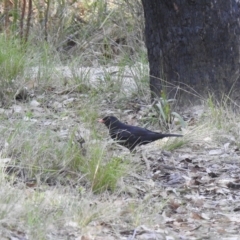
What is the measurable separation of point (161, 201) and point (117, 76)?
358 cm

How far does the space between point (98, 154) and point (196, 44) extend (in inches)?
91.1

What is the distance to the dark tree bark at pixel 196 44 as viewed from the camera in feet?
22.8

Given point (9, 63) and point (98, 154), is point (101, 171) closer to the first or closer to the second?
point (98, 154)

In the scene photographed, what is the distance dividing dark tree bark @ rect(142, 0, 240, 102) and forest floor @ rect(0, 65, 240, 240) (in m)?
0.26

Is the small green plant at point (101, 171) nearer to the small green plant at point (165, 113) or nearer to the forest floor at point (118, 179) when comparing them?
the forest floor at point (118, 179)

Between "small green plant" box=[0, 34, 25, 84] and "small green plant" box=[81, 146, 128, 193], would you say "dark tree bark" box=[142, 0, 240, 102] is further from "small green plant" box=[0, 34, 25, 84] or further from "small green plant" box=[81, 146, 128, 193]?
"small green plant" box=[81, 146, 128, 193]

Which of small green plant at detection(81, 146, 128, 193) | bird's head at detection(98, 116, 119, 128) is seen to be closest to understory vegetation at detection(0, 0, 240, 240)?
small green plant at detection(81, 146, 128, 193)

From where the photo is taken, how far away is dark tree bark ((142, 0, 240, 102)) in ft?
22.8

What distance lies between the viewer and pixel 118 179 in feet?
16.5

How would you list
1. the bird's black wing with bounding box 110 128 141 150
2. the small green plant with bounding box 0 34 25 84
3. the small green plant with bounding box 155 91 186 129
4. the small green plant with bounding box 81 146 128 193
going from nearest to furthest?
the small green plant with bounding box 81 146 128 193 < the bird's black wing with bounding box 110 128 141 150 < the small green plant with bounding box 155 91 186 129 < the small green plant with bounding box 0 34 25 84

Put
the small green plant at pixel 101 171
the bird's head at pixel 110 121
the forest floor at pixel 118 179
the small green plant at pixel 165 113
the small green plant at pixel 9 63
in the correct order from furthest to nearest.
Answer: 1. the small green plant at pixel 9 63
2. the small green plant at pixel 165 113
3. the bird's head at pixel 110 121
4. the small green plant at pixel 101 171
5. the forest floor at pixel 118 179

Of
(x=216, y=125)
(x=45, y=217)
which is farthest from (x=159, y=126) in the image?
(x=45, y=217)

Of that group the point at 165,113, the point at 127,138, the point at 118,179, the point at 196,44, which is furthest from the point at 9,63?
the point at 118,179

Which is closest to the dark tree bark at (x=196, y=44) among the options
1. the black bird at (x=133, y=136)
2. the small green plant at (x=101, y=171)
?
the black bird at (x=133, y=136)
